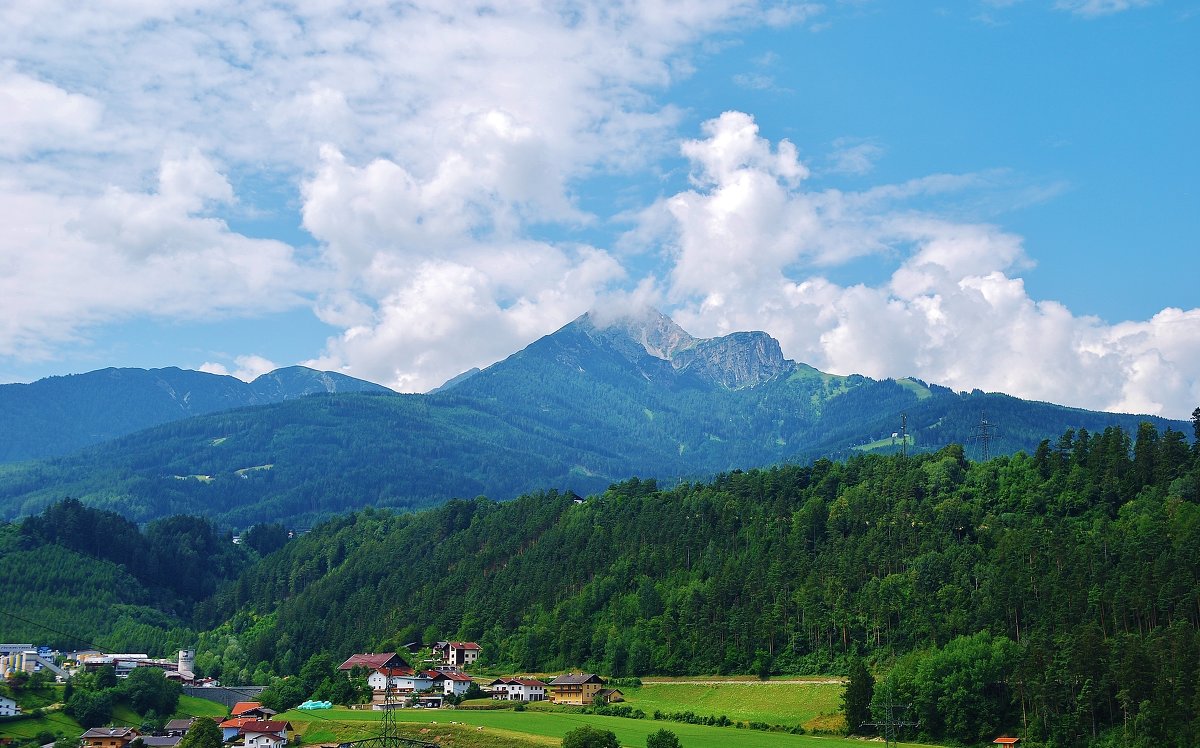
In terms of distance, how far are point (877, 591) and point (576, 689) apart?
32.5m

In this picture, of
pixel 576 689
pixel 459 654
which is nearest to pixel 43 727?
pixel 459 654

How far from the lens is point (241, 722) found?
111m

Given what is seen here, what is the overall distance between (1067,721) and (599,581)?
71988 millimetres

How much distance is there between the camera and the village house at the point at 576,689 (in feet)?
391

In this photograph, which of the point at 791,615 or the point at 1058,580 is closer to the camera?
the point at 1058,580

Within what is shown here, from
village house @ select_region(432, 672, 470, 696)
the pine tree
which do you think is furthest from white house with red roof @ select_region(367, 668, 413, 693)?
the pine tree

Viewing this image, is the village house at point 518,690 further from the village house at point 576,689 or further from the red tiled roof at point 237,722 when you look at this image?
the red tiled roof at point 237,722

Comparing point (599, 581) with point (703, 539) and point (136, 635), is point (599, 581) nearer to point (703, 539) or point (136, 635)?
point (703, 539)

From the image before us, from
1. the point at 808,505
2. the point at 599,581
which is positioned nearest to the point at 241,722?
the point at 599,581

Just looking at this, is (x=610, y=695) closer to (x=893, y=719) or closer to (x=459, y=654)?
(x=459, y=654)

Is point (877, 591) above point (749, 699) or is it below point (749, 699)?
above

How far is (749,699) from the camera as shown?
110m

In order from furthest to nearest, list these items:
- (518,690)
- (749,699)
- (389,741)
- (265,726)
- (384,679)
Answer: (384,679)
(518,690)
(749,699)
(265,726)
(389,741)

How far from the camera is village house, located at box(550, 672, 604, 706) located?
11912 cm
